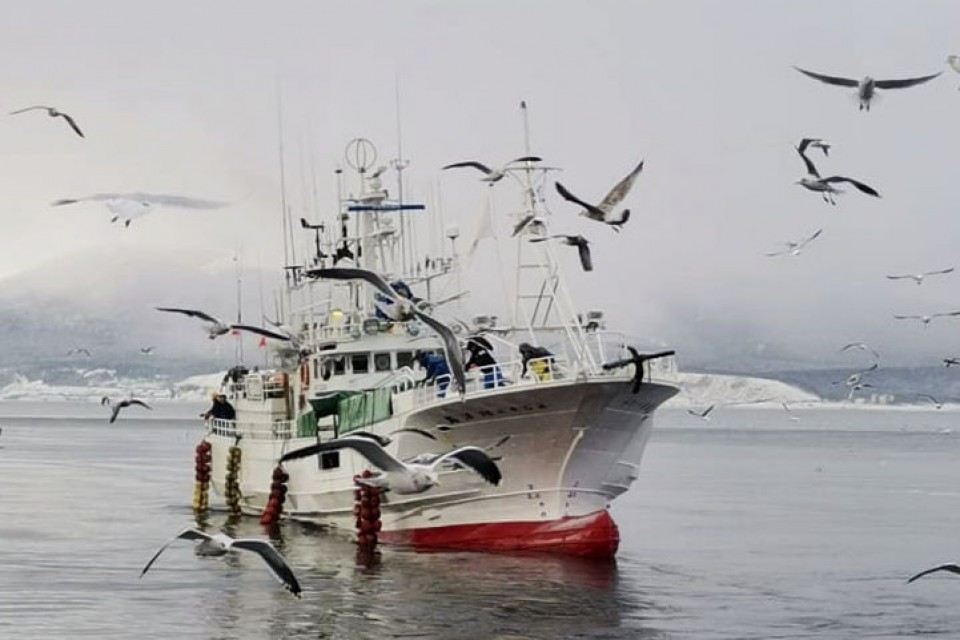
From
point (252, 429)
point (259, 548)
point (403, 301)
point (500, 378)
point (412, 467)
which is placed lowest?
point (259, 548)

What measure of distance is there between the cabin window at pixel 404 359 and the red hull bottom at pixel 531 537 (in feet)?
20.1

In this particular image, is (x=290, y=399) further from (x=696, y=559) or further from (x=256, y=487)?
(x=696, y=559)

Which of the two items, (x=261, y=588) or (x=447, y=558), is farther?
(x=447, y=558)

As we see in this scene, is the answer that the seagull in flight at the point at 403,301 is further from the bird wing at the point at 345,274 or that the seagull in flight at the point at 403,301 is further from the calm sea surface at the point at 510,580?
the calm sea surface at the point at 510,580

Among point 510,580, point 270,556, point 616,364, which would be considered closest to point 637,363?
point 616,364

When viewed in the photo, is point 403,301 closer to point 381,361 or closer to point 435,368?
point 435,368

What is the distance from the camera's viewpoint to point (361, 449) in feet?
96.9

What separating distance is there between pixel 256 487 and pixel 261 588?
15835 millimetres

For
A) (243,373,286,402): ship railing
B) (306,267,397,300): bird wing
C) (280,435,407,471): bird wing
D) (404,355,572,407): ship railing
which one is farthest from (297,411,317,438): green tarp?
(306,267,397,300): bird wing

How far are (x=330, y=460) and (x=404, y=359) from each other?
3.80 metres

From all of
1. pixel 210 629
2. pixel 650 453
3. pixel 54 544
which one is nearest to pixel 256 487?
pixel 54 544

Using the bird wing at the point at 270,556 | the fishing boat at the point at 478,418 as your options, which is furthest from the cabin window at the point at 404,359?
the bird wing at the point at 270,556

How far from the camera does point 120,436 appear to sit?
17875cm

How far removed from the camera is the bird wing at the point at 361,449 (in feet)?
92.4
